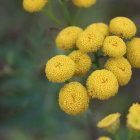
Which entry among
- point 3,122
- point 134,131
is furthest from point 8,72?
point 134,131

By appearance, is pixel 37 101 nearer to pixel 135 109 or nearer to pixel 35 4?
pixel 35 4

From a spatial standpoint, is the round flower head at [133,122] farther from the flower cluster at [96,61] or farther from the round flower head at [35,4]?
the round flower head at [35,4]

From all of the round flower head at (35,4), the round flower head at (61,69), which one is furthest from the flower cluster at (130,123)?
the round flower head at (35,4)

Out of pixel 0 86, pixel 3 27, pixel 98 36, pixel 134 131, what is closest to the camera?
pixel 134 131

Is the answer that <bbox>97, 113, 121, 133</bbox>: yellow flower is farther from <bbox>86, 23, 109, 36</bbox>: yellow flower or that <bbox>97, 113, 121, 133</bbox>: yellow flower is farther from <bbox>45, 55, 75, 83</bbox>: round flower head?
<bbox>86, 23, 109, 36</bbox>: yellow flower

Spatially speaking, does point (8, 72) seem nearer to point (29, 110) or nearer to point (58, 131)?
point (29, 110)

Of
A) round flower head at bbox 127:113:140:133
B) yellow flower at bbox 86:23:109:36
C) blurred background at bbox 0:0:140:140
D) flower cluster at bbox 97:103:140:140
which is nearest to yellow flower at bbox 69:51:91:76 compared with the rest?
yellow flower at bbox 86:23:109:36
